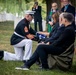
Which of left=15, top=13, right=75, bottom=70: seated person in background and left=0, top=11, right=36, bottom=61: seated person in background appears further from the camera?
left=0, top=11, right=36, bottom=61: seated person in background

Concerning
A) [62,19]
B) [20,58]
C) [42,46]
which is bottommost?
[20,58]

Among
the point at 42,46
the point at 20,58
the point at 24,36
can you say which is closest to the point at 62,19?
the point at 42,46

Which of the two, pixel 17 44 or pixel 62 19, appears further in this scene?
pixel 17 44

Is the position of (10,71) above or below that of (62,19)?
below

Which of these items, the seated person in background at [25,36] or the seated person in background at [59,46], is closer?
the seated person in background at [59,46]

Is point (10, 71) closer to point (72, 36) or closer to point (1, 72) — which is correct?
point (1, 72)

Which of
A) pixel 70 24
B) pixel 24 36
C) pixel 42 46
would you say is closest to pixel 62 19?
pixel 70 24

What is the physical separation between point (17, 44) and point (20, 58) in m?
0.60

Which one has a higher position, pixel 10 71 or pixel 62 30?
pixel 62 30

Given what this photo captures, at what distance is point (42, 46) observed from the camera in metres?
9.07

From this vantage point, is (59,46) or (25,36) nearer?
(59,46)

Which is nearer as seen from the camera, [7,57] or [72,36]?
[72,36]

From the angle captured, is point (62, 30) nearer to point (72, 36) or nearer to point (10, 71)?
point (72, 36)

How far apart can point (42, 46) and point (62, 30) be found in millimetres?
593
